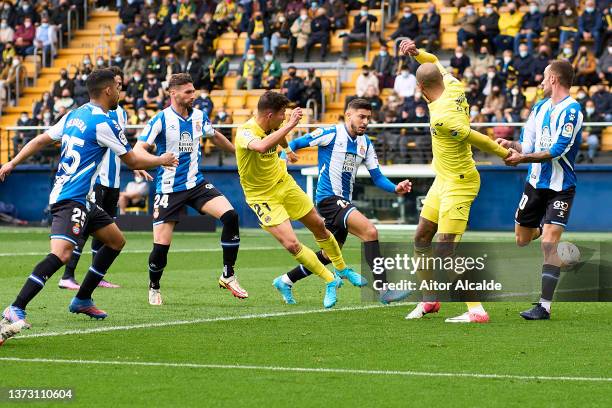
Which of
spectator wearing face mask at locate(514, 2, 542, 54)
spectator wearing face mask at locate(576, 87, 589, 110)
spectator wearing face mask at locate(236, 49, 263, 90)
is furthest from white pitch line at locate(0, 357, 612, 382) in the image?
spectator wearing face mask at locate(236, 49, 263, 90)

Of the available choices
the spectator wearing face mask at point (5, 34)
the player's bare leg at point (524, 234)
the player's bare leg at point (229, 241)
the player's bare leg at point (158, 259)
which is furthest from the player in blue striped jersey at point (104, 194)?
the spectator wearing face mask at point (5, 34)

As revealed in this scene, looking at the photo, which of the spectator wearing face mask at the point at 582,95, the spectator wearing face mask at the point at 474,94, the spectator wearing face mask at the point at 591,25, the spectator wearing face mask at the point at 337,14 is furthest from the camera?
the spectator wearing face mask at the point at 337,14

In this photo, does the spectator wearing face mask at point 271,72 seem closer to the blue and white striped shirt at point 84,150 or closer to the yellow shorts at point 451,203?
the yellow shorts at point 451,203

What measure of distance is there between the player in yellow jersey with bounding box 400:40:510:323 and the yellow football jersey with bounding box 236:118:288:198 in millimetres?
1723

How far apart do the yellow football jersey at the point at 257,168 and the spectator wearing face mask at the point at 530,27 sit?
19.4 meters

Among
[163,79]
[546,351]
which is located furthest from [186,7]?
[546,351]

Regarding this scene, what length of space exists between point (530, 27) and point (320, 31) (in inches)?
244

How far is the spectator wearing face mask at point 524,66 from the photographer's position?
98.4 feet

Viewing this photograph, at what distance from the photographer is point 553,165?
11312 mm

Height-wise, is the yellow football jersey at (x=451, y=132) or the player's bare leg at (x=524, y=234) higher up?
the yellow football jersey at (x=451, y=132)

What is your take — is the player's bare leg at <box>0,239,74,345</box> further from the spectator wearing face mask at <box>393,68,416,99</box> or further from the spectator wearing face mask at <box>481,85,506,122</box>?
the spectator wearing face mask at <box>393,68,416,99</box>

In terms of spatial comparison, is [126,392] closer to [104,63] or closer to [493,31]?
[493,31]

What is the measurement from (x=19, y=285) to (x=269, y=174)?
12.2ft

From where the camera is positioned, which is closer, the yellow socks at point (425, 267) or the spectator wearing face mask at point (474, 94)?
the yellow socks at point (425, 267)
